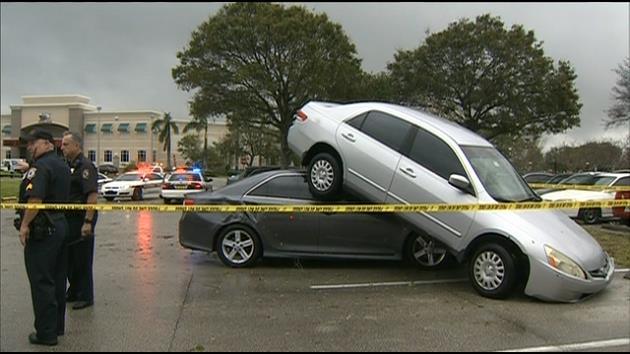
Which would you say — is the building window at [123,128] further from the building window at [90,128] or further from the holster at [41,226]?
the holster at [41,226]

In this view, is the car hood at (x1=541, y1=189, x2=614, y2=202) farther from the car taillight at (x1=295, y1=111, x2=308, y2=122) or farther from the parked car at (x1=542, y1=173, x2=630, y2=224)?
the car taillight at (x1=295, y1=111, x2=308, y2=122)

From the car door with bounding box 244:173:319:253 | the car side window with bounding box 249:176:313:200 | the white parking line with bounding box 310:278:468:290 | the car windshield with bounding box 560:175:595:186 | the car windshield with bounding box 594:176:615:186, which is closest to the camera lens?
the white parking line with bounding box 310:278:468:290

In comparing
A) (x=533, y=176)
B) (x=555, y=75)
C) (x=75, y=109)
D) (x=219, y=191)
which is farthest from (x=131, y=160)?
(x=219, y=191)

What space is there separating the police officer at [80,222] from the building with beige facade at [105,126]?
89.6 m

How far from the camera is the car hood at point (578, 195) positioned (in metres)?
13.0

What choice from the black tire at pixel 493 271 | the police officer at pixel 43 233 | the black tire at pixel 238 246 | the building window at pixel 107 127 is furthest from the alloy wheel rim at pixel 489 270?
the building window at pixel 107 127

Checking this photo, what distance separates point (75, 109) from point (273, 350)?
323ft

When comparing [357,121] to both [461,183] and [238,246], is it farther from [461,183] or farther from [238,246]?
[238,246]

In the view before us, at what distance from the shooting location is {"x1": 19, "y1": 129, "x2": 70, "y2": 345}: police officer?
487 centimetres

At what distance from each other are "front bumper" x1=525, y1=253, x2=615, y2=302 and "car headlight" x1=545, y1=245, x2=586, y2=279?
0.14 feet

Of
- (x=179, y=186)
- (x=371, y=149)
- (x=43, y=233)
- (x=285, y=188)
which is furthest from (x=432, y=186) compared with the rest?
(x=179, y=186)

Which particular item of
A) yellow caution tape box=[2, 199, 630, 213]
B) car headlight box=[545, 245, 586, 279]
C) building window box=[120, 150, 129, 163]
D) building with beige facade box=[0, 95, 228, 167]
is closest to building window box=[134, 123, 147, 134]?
building with beige facade box=[0, 95, 228, 167]

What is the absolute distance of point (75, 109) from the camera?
311 ft

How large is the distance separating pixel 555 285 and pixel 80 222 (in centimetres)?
486
